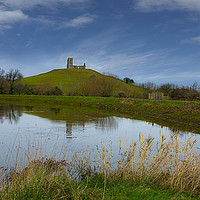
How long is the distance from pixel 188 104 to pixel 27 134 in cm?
1944

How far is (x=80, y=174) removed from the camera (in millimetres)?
6934

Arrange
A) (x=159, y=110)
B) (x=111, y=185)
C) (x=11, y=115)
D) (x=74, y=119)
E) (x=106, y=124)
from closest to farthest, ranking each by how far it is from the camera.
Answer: (x=111, y=185)
(x=106, y=124)
(x=74, y=119)
(x=11, y=115)
(x=159, y=110)

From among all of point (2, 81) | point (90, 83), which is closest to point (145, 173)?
point (90, 83)

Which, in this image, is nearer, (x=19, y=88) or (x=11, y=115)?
(x=11, y=115)

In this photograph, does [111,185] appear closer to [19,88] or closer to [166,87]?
[166,87]

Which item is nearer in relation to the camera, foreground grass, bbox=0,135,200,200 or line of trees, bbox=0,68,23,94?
foreground grass, bbox=0,135,200,200

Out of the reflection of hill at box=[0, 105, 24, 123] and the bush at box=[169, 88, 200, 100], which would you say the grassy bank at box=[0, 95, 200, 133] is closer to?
the bush at box=[169, 88, 200, 100]

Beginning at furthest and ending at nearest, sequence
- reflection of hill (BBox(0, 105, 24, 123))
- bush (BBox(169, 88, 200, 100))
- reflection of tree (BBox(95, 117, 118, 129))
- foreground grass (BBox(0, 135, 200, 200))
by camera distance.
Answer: bush (BBox(169, 88, 200, 100)) < reflection of hill (BBox(0, 105, 24, 123)) < reflection of tree (BBox(95, 117, 118, 129)) < foreground grass (BBox(0, 135, 200, 200))

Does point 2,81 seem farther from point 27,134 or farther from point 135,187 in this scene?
point 135,187

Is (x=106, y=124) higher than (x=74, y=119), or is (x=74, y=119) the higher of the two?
(x=74, y=119)

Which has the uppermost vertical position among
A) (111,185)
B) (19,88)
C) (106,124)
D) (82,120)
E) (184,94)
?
(19,88)

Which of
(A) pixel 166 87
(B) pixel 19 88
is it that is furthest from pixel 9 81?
(A) pixel 166 87

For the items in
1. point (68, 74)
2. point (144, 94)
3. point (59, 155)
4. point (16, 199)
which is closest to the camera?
point (16, 199)

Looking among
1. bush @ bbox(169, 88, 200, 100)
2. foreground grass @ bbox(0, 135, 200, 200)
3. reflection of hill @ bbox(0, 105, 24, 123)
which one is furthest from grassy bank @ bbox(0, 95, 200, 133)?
reflection of hill @ bbox(0, 105, 24, 123)
